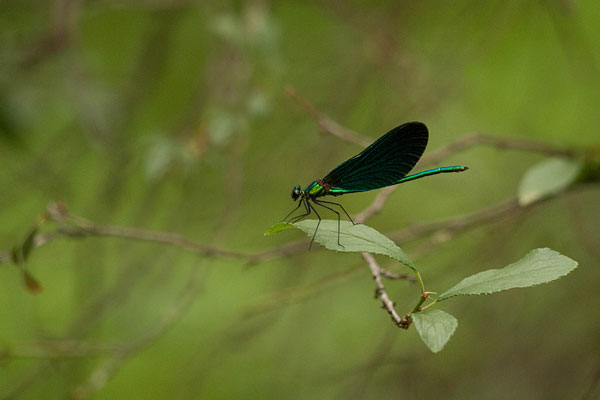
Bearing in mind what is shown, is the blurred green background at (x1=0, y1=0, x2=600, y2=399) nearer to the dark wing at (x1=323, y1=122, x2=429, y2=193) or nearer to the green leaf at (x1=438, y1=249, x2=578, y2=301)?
the dark wing at (x1=323, y1=122, x2=429, y2=193)

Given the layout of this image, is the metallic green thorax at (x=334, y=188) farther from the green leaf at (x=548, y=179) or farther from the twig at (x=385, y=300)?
the green leaf at (x=548, y=179)

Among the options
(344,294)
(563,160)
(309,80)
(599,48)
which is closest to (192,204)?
(309,80)

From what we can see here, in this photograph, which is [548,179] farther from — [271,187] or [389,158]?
[271,187]

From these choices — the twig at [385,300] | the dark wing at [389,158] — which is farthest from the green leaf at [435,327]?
the dark wing at [389,158]

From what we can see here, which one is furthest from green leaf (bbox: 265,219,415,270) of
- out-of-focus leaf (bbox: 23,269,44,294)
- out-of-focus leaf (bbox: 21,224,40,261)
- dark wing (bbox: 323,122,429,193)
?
out-of-focus leaf (bbox: 23,269,44,294)

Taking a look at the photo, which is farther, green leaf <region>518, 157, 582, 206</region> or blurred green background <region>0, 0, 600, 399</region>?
blurred green background <region>0, 0, 600, 399</region>

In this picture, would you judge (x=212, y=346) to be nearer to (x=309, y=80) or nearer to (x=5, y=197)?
(x=5, y=197)
